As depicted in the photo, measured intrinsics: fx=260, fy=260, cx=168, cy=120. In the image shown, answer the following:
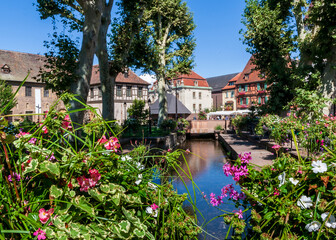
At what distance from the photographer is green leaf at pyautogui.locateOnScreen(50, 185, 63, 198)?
1.23 meters

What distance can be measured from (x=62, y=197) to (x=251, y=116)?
699 inches

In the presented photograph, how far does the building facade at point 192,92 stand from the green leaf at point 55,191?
55.1m

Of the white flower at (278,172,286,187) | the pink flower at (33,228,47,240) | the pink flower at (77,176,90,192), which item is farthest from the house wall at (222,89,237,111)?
the pink flower at (33,228,47,240)

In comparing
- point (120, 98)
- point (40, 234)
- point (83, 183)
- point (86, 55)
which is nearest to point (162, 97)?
point (86, 55)

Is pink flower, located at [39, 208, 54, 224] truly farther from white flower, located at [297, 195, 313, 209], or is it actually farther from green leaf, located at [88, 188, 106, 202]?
white flower, located at [297, 195, 313, 209]

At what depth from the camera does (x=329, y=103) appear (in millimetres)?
11492

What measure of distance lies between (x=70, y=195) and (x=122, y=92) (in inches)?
1560

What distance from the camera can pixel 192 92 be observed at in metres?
59.2

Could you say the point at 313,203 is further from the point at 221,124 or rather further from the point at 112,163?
the point at 221,124

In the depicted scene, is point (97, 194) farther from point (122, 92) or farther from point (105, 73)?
point (122, 92)

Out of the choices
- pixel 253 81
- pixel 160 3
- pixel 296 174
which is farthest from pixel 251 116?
pixel 253 81

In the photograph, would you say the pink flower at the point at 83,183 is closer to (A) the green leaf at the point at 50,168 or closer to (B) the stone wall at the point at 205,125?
(A) the green leaf at the point at 50,168

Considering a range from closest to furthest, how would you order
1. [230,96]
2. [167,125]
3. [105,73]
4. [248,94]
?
1. [105,73]
2. [167,125]
3. [248,94]
4. [230,96]

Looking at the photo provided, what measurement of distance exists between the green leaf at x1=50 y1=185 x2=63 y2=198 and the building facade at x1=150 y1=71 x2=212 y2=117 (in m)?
55.1
